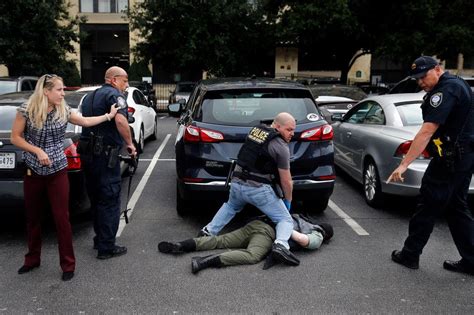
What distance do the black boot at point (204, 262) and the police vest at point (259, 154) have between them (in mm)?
872

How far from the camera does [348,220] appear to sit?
6.07 metres

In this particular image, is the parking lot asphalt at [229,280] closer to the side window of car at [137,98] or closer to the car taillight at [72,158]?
the car taillight at [72,158]

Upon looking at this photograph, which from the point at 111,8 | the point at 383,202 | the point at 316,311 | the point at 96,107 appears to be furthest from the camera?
the point at 111,8

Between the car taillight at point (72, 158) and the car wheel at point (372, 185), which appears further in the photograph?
the car wheel at point (372, 185)

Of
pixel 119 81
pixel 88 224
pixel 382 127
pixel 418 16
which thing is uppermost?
pixel 418 16

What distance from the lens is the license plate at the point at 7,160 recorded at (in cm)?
487

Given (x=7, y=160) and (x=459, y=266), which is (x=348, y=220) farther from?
(x=7, y=160)

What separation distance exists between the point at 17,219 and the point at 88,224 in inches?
32.2

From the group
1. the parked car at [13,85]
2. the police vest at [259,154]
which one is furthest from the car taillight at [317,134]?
the parked car at [13,85]

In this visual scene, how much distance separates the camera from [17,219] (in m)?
5.88

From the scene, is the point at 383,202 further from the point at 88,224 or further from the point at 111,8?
the point at 111,8

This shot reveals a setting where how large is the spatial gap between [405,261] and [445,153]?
1060 millimetres

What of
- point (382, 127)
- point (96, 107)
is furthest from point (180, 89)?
point (96, 107)

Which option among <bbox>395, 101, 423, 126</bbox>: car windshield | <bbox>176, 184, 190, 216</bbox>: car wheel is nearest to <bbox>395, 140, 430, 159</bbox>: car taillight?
<bbox>395, 101, 423, 126</bbox>: car windshield
